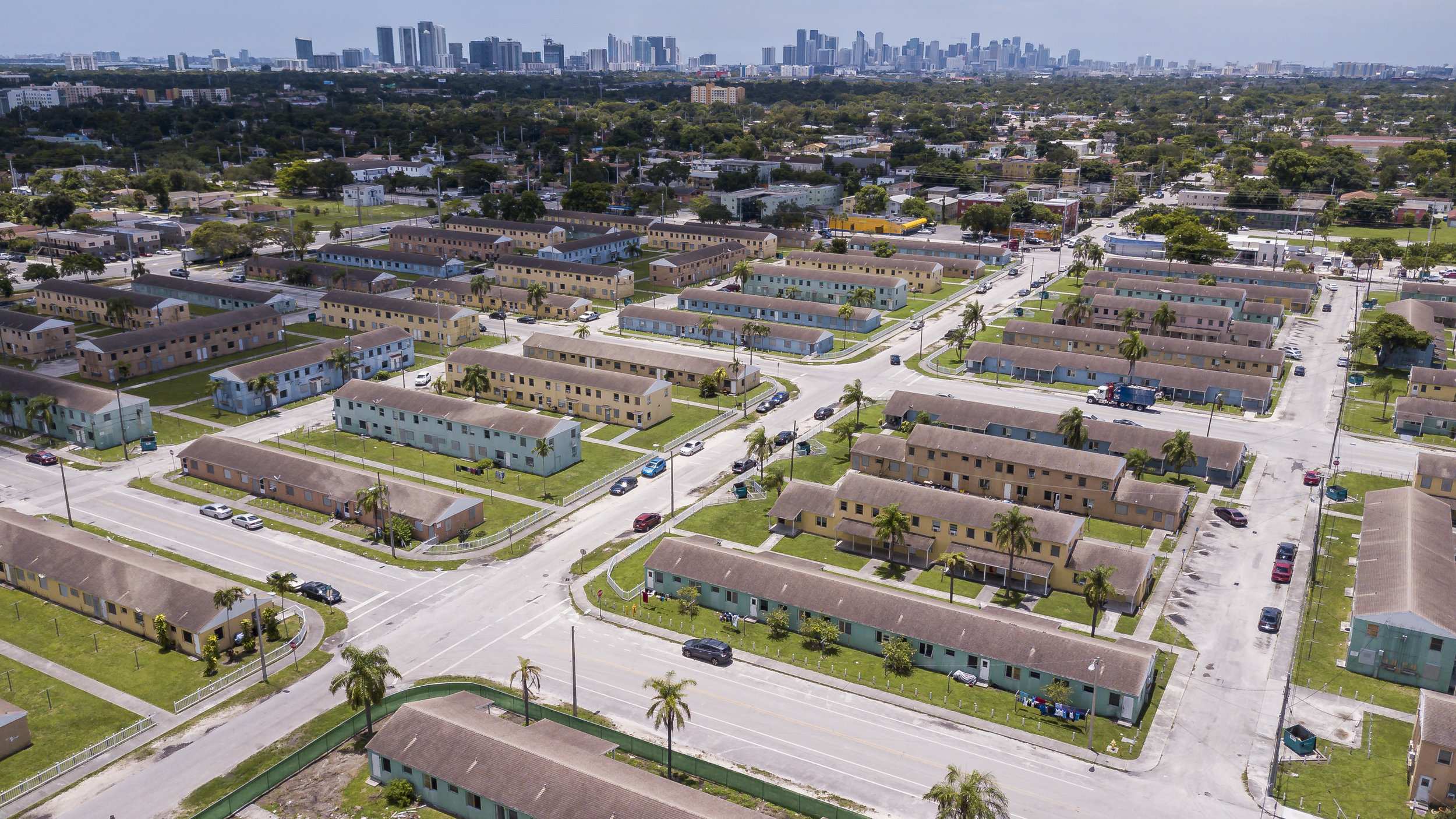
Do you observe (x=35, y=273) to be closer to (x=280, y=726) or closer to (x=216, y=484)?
(x=216, y=484)

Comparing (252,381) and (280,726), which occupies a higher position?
(252,381)

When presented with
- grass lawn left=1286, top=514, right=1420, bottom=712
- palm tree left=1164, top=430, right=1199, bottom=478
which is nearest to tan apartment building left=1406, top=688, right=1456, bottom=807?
grass lawn left=1286, top=514, right=1420, bottom=712

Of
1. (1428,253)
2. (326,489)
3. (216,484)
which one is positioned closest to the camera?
(326,489)

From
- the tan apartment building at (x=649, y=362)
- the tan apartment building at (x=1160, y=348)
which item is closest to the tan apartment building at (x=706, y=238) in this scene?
the tan apartment building at (x=1160, y=348)

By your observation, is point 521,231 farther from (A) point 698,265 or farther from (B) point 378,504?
(B) point 378,504

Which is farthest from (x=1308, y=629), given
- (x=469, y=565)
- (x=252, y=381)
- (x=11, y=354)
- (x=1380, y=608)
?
(x=11, y=354)

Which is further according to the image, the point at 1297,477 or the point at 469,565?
the point at 1297,477

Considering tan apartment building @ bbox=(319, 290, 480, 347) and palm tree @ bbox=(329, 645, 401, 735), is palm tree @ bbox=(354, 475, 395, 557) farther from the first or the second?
tan apartment building @ bbox=(319, 290, 480, 347)

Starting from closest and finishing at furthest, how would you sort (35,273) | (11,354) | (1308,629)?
1. (1308,629)
2. (11,354)
3. (35,273)

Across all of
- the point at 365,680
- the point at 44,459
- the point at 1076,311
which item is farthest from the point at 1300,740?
the point at 44,459
